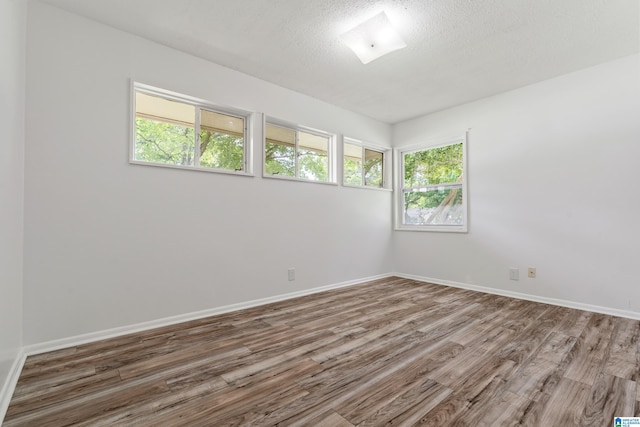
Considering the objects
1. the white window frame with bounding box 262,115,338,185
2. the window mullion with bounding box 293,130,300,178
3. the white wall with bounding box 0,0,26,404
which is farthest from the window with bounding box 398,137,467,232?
the white wall with bounding box 0,0,26,404

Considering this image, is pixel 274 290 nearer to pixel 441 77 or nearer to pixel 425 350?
pixel 425 350

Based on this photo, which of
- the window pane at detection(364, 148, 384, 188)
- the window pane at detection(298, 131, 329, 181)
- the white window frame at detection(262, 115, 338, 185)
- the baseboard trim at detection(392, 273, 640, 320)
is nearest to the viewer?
the baseboard trim at detection(392, 273, 640, 320)

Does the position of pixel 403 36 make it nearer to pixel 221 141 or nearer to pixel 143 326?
pixel 221 141

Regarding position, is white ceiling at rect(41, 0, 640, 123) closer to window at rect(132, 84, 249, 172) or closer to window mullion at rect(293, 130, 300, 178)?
window at rect(132, 84, 249, 172)

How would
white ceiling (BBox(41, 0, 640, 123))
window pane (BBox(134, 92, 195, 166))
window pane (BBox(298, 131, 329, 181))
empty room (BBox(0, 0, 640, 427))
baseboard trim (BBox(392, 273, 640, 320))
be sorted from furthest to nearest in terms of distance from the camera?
window pane (BBox(298, 131, 329, 181)), baseboard trim (BBox(392, 273, 640, 320)), window pane (BBox(134, 92, 195, 166)), white ceiling (BBox(41, 0, 640, 123)), empty room (BBox(0, 0, 640, 427))

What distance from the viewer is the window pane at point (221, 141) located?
3051 millimetres

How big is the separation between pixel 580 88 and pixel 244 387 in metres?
4.40

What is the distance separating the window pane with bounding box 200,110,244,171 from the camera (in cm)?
305

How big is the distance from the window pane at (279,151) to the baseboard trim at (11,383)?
2.56 m

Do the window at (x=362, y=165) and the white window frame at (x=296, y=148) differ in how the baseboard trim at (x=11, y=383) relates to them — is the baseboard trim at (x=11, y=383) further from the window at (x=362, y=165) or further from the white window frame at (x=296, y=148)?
the window at (x=362, y=165)

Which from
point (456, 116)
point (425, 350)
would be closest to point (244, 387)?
point (425, 350)

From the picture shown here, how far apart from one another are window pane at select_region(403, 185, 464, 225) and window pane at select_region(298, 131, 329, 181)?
5.46 ft

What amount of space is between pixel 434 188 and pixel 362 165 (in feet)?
3.98

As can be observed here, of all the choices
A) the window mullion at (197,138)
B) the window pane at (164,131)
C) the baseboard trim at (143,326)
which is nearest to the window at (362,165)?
the baseboard trim at (143,326)
